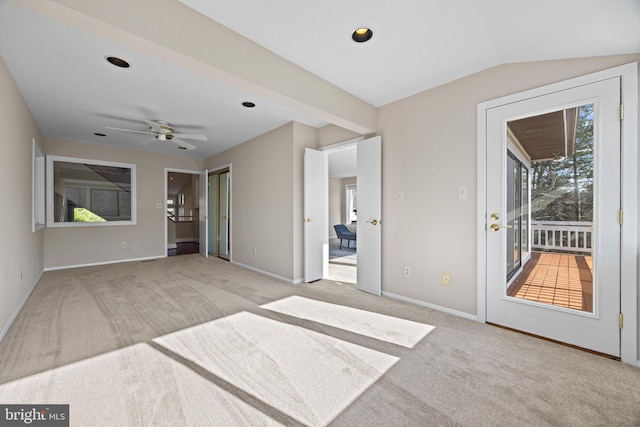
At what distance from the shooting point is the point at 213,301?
320 cm

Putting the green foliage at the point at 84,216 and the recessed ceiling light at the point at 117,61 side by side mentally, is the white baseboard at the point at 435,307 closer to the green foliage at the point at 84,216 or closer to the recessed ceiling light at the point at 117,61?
the recessed ceiling light at the point at 117,61

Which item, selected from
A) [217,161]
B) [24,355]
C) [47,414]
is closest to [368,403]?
[47,414]

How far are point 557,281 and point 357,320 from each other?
5.81 ft

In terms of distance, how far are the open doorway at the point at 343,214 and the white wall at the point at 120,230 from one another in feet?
12.6

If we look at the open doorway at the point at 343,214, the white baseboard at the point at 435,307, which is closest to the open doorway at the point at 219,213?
the open doorway at the point at 343,214

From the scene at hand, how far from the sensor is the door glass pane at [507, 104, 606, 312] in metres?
2.11

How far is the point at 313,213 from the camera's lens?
4234 millimetres

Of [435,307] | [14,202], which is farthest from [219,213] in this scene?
[435,307]

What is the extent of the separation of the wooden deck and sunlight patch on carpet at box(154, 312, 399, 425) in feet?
4.74

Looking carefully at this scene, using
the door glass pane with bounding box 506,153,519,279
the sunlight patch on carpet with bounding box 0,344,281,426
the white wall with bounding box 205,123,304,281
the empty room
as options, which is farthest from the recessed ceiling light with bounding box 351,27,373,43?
the sunlight patch on carpet with bounding box 0,344,281,426

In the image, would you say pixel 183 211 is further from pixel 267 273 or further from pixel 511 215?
pixel 511 215

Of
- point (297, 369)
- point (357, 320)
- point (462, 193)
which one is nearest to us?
point (297, 369)

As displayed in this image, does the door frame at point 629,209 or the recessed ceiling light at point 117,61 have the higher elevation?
the recessed ceiling light at point 117,61

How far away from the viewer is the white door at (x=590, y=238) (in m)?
1.97
